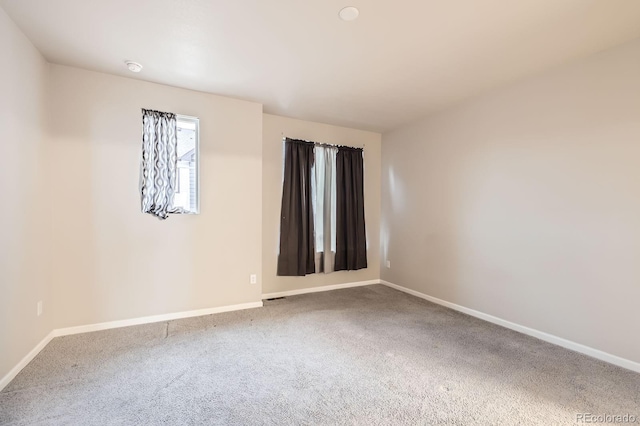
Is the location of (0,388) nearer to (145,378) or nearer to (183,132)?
(145,378)

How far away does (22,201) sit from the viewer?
2221 mm

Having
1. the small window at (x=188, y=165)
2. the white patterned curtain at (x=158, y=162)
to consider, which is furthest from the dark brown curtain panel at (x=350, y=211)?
the white patterned curtain at (x=158, y=162)

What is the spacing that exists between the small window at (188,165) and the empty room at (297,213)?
0.02 m

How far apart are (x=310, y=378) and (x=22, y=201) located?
259 centimetres

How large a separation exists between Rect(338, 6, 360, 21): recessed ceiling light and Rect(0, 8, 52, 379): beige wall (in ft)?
7.53

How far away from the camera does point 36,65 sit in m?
2.41

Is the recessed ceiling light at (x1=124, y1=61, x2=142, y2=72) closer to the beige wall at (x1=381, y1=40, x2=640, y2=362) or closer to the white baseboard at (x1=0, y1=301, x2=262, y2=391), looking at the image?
the white baseboard at (x1=0, y1=301, x2=262, y2=391)

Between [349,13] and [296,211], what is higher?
[349,13]

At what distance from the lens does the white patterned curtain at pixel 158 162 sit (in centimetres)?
299

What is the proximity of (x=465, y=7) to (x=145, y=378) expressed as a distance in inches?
133

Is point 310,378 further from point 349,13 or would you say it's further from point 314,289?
point 349,13

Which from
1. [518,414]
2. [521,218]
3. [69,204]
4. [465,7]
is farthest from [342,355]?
[69,204]

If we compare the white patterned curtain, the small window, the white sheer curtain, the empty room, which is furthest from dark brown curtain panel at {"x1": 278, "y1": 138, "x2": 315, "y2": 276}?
the white patterned curtain
